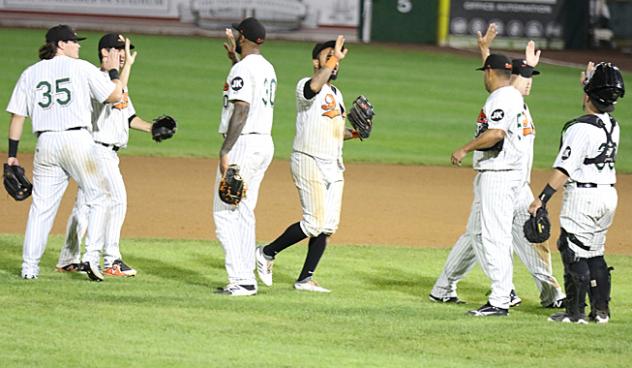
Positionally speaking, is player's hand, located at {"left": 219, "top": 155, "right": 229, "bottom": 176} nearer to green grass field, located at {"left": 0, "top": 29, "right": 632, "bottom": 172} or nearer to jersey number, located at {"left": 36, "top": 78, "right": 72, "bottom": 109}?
jersey number, located at {"left": 36, "top": 78, "right": 72, "bottom": 109}

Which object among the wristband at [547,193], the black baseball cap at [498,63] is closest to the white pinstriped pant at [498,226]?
the wristband at [547,193]

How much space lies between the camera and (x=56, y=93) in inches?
367

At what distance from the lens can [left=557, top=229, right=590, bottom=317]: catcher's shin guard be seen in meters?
8.62

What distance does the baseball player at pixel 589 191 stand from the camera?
849 centimetres

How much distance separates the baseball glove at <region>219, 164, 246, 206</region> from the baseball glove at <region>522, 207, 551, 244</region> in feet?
6.56

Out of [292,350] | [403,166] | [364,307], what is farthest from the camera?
[403,166]

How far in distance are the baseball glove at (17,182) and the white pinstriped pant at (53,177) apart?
0.10 meters

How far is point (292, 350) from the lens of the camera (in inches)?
298

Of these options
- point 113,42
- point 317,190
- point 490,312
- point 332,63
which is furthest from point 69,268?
point 490,312

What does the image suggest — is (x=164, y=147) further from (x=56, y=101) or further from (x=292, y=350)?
(x=292, y=350)

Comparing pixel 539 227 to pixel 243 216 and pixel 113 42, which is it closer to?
pixel 243 216

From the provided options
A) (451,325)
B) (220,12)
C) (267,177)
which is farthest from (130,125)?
(220,12)

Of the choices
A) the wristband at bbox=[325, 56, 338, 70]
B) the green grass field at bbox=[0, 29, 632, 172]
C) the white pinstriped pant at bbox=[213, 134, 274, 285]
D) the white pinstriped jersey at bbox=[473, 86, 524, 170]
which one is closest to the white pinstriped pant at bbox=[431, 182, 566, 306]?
the white pinstriped jersey at bbox=[473, 86, 524, 170]

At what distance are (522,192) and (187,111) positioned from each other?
12866mm
